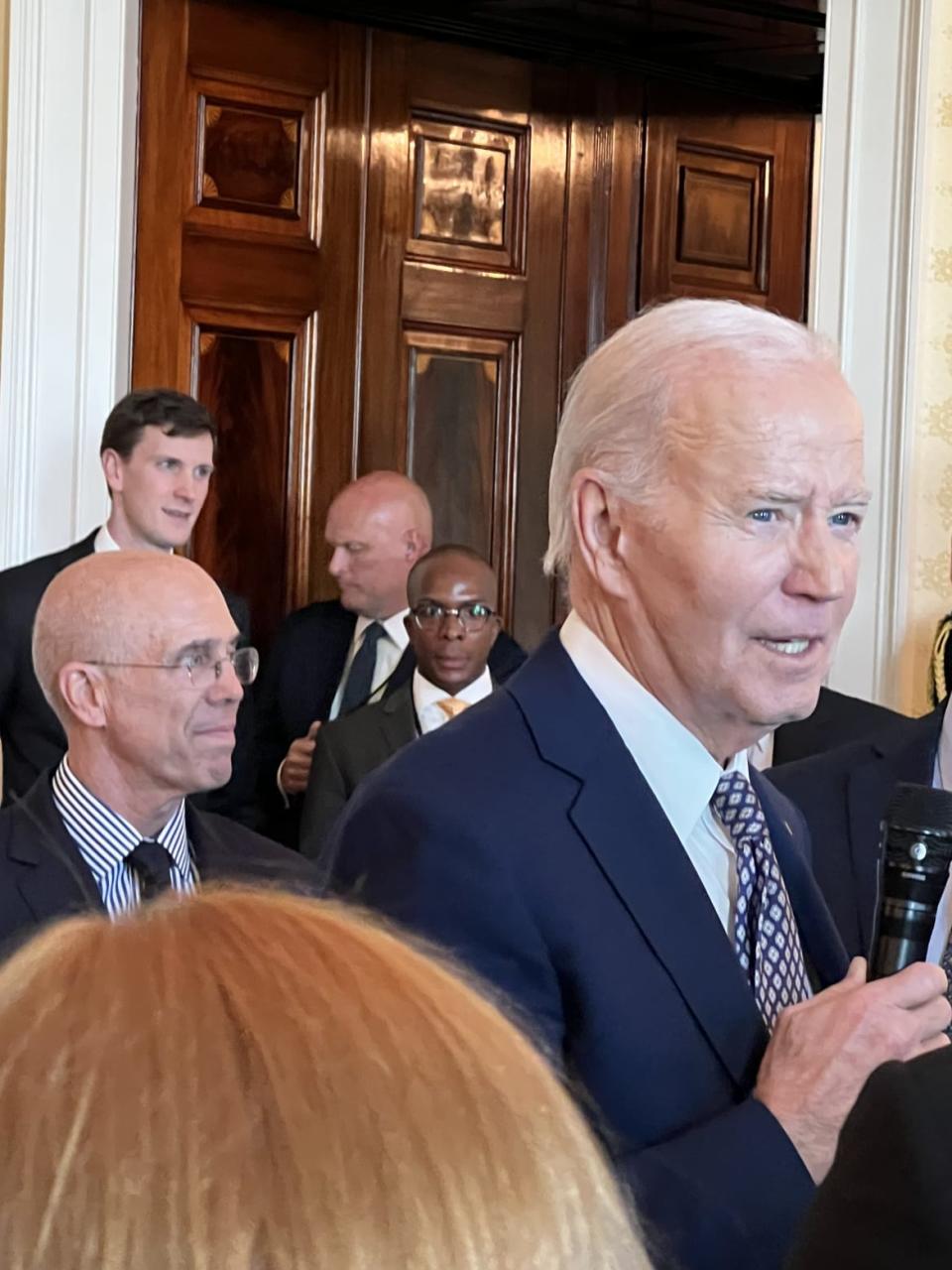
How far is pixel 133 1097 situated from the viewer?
24.7 inches

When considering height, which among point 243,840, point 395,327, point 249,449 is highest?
point 395,327

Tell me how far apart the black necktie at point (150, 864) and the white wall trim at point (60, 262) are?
1963mm

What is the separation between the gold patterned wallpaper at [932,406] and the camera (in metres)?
4.38

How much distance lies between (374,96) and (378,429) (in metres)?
0.90

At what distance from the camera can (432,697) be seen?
3.96m

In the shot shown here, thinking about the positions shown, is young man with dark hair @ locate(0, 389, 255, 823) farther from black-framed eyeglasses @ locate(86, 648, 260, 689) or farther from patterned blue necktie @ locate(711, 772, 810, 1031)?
patterned blue necktie @ locate(711, 772, 810, 1031)

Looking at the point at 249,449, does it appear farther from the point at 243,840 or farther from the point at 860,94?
the point at 243,840

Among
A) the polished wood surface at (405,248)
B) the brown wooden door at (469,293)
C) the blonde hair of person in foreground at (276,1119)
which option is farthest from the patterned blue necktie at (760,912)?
the brown wooden door at (469,293)

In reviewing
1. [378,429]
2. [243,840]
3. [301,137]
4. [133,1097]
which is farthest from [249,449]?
[133,1097]

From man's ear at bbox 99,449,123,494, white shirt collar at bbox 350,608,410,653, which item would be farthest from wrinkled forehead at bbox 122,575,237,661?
white shirt collar at bbox 350,608,410,653

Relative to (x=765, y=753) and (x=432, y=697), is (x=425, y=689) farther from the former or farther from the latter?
(x=765, y=753)

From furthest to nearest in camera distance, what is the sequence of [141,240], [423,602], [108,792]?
1. [141,240]
2. [423,602]
3. [108,792]

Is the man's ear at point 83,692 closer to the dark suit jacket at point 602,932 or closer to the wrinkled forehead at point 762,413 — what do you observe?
the dark suit jacket at point 602,932

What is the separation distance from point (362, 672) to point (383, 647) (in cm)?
10
